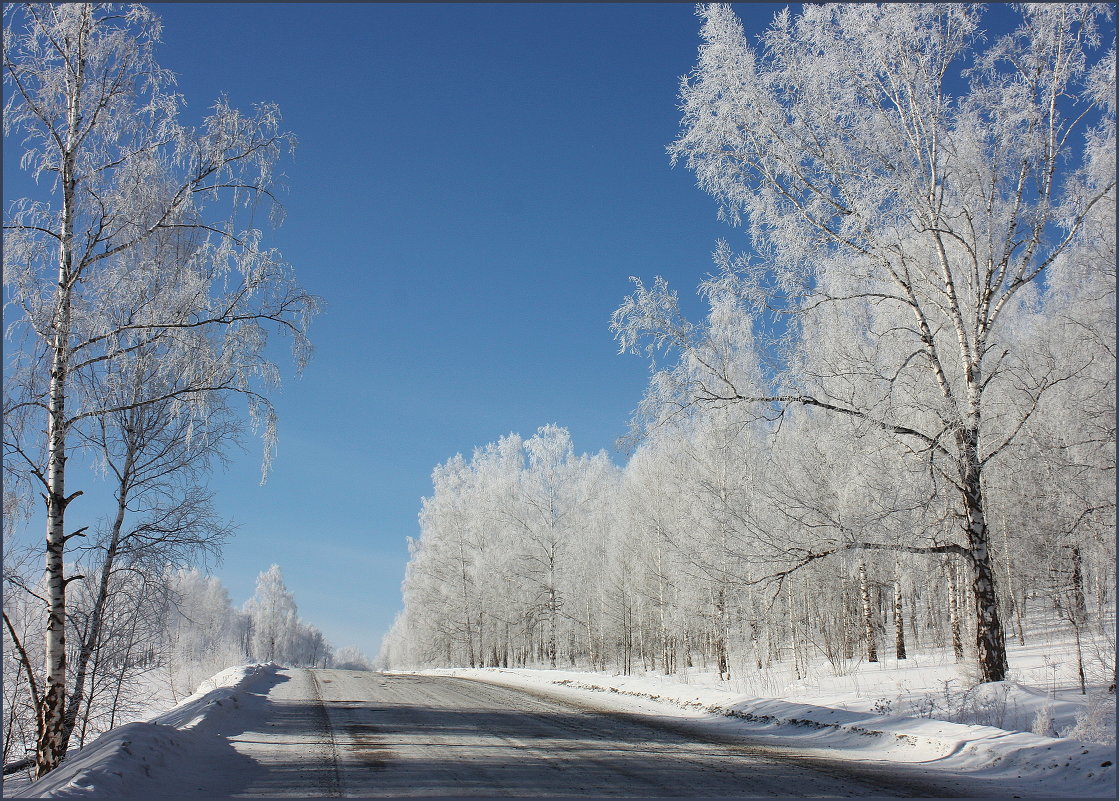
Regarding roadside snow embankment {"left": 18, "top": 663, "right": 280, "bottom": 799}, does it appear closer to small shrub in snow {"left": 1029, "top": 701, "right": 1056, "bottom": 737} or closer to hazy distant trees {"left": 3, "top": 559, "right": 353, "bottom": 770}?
hazy distant trees {"left": 3, "top": 559, "right": 353, "bottom": 770}

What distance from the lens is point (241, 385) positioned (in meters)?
8.91

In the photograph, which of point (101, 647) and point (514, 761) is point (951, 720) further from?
point (101, 647)

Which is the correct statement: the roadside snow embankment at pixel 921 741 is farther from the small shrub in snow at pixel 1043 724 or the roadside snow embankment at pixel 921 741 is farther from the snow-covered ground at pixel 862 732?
the small shrub in snow at pixel 1043 724

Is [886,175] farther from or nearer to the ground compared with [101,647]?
farther from the ground

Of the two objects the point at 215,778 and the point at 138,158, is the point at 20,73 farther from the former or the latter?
the point at 215,778

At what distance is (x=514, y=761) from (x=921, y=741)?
406cm

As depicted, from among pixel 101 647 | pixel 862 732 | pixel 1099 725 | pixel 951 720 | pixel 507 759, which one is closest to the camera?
pixel 1099 725

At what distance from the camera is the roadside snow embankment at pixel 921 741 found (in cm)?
543

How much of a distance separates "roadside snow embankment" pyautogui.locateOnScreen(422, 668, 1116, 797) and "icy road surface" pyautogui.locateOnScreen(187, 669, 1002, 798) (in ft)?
1.87

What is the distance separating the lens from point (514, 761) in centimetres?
668

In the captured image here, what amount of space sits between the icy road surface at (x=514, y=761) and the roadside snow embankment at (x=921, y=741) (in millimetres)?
569

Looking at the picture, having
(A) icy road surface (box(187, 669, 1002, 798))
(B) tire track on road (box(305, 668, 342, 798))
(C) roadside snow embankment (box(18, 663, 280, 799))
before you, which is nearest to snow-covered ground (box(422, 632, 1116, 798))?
(A) icy road surface (box(187, 669, 1002, 798))

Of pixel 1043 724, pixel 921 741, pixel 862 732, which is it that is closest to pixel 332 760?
pixel 862 732

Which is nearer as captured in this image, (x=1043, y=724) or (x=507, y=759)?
(x=507, y=759)
